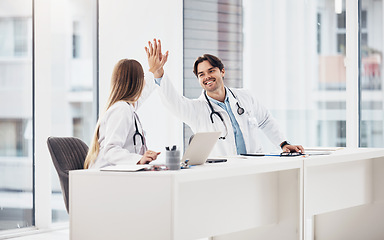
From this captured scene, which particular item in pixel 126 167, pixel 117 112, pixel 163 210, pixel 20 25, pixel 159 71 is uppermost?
pixel 20 25

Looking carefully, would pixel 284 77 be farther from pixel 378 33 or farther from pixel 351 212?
pixel 351 212

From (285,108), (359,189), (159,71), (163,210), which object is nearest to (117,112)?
(159,71)

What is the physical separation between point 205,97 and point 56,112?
149 centimetres

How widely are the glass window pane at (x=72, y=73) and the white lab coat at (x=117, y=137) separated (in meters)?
1.77

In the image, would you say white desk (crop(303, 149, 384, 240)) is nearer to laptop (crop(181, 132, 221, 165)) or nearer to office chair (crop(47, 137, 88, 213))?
laptop (crop(181, 132, 221, 165))

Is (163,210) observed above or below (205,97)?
below

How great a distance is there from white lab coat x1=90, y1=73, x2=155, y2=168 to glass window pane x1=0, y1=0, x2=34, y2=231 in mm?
1670

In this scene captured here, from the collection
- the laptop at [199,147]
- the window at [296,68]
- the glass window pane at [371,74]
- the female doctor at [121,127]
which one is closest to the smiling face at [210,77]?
the female doctor at [121,127]

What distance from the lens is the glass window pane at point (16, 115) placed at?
177 inches

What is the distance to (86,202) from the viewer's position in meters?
2.36

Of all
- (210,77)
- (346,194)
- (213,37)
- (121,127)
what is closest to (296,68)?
(213,37)

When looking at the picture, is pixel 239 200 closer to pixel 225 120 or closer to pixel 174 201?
pixel 174 201

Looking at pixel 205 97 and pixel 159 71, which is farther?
pixel 205 97

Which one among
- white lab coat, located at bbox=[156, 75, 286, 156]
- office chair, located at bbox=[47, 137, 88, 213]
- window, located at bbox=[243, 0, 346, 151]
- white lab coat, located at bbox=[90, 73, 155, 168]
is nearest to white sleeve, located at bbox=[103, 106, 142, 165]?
white lab coat, located at bbox=[90, 73, 155, 168]
